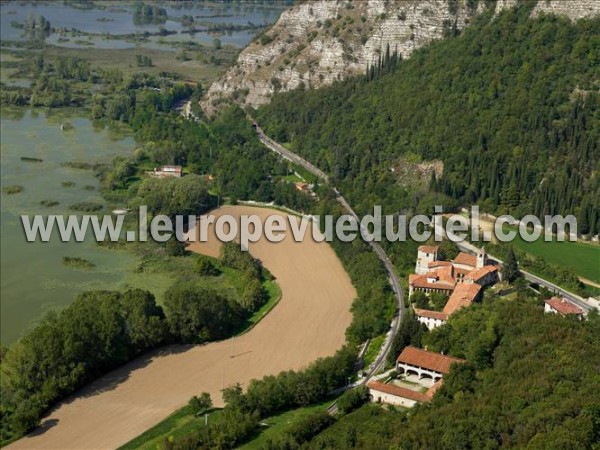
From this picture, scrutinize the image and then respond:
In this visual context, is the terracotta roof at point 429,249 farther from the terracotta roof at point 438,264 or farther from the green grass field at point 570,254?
the green grass field at point 570,254

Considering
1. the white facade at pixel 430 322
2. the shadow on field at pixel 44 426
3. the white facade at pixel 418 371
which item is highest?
the white facade at pixel 430 322

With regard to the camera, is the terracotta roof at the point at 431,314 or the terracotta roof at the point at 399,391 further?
the terracotta roof at the point at 431,314

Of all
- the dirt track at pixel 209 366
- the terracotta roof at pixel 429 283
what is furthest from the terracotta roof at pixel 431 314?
the dirt track at pixel 209 366

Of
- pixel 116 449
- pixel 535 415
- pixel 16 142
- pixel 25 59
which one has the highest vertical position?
pixel 25 59

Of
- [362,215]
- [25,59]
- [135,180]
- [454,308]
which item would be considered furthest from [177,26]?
[454,308]

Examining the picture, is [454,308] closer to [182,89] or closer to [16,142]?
[16,142]

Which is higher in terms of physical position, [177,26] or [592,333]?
[177,26]

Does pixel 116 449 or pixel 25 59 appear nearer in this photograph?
pixel 116 449
